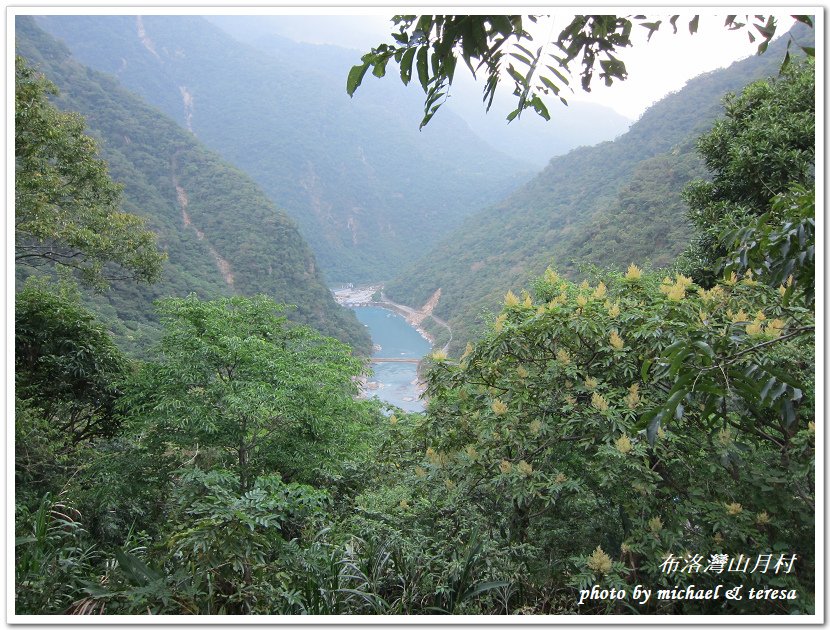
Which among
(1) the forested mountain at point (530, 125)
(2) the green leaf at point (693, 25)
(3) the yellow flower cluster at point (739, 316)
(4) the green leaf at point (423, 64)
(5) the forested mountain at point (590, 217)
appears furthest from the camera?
(1) the forested mountain at point (530, 125)

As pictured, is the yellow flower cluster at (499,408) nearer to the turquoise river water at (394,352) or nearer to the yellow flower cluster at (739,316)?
the yellow flower cluster at (739,316)

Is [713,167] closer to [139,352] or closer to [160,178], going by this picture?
[139,352]

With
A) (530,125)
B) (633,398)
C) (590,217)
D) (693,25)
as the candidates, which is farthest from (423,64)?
(530,125)

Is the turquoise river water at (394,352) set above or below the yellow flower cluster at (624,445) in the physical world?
below

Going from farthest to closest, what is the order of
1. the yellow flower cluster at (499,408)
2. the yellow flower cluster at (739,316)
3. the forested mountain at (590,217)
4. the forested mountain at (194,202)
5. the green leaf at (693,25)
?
the forested mountain at (194,202) < the forested mountain at (590,217) < the yellow flower cluster at (499,408) < the yellow flower cluster at (739,316) < the green leaf at (693,25)

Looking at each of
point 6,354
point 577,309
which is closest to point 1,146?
point 6,354

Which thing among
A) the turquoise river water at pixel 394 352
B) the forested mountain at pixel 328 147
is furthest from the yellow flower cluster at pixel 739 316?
the forested mountain at pixel 328 147

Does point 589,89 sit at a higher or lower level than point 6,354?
higher
